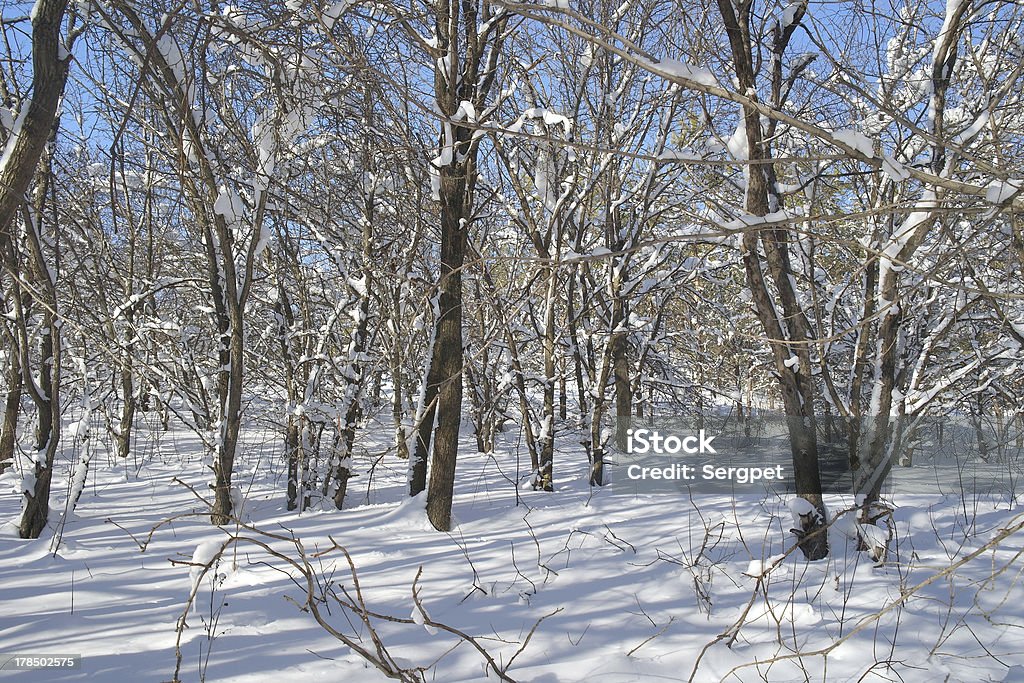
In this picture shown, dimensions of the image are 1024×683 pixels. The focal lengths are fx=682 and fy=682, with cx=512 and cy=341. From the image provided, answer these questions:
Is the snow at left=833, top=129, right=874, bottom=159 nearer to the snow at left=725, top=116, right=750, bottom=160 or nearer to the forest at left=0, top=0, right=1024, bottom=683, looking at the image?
the forest at left=0, top=0, right=1024, bottom=683

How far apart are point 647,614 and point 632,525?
5.09 ft

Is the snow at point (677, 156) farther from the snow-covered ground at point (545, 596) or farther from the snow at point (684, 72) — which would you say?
the snow-covered ground at point (545, 596)

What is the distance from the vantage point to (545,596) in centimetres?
399

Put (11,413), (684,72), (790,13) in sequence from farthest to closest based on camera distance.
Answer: (11,413) → (790,13) → (684,72)

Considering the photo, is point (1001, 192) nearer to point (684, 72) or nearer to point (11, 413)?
point (684, 72)

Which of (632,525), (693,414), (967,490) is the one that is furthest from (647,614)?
(693,414)

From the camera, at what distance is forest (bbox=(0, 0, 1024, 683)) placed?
2990 mm

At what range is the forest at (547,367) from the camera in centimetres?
299

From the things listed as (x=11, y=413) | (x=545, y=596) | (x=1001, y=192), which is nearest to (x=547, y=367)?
(x=545, y=596)

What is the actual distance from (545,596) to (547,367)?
3.28 meters

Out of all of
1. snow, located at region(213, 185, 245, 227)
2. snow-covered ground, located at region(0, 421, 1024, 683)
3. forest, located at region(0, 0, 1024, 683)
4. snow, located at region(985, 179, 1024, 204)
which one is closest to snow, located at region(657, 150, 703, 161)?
forest, located at region(0, 0, 1024, 683)

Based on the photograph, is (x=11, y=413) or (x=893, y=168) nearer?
(x=893, y=168)

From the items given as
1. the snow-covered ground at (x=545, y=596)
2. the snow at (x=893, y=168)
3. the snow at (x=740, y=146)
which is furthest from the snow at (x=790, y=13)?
the snow at (x=893, y=168)

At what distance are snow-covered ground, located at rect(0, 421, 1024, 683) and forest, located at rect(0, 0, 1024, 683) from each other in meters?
0.03
